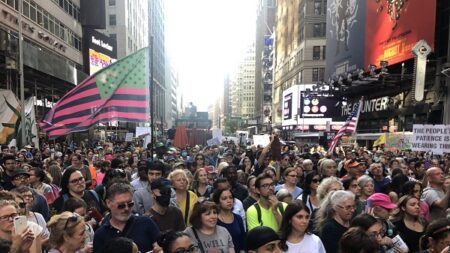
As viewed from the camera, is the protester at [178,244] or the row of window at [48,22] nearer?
the protester at [178,244]

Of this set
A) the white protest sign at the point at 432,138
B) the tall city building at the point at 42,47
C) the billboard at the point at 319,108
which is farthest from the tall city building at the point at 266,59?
the white protest sign at the point at 432,138

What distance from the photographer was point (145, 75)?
364 inches

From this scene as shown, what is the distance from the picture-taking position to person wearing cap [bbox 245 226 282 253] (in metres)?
3.31

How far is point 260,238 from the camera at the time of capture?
3.32 metres

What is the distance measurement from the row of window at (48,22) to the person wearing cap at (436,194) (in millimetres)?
25466

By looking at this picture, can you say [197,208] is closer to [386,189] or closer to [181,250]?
[181,250]

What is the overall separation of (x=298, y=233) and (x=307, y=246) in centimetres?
16

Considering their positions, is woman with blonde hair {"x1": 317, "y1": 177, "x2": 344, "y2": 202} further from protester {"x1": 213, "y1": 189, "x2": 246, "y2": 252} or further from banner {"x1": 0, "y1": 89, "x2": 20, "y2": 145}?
banner {"x1": 0, "y1": 89, "x2": 20, "y2": 145}

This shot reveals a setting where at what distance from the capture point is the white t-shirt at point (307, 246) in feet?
13.0

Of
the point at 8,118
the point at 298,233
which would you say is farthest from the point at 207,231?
the point at 8,118

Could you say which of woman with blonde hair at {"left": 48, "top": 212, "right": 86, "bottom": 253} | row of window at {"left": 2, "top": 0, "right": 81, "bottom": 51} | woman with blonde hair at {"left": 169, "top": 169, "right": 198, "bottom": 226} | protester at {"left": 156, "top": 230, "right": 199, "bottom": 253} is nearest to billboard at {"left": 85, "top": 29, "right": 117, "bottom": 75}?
row of window at {"left": 2, "top": 0, "right": 81, "bottom": 51}

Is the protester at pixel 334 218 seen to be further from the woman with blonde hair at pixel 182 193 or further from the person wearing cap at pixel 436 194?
the person wearing cap at pixel 436 194

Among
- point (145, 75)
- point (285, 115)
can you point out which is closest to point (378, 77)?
point (145, 75)

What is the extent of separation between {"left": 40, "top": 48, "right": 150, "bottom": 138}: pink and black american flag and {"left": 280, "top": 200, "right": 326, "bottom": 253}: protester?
537cm
